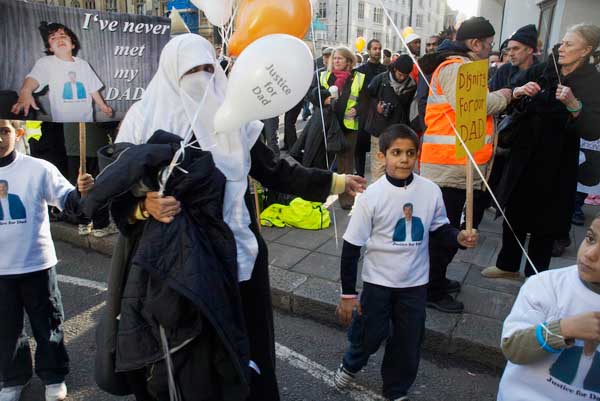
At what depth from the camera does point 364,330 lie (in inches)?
97.6

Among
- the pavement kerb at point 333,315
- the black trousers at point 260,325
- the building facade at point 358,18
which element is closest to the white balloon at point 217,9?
the building facade at point 358,18

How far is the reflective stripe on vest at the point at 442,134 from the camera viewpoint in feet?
10.3

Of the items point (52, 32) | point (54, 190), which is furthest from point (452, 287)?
point (52, 32)

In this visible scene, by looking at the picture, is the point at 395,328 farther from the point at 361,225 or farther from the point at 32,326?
the point at 32,326

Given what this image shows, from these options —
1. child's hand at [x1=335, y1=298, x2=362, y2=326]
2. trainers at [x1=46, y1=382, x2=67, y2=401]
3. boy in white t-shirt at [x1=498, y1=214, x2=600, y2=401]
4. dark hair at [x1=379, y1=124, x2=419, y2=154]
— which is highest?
dark hair at [x1=379, y1=124, x2=419, y2=154]

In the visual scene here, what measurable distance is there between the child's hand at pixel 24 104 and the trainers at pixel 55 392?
5.32 feet

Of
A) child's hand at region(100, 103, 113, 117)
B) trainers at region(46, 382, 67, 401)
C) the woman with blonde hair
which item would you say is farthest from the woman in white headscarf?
the woman with blonde hair

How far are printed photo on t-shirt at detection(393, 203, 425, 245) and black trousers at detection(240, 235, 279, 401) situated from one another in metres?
0.74

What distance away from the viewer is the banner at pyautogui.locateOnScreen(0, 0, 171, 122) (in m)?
2.85

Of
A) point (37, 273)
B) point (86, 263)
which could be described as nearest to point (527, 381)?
point (37, 273)

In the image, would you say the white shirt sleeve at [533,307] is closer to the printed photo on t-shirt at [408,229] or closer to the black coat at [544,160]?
the printed photo on t-shirt at [408,229]

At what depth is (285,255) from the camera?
440cm

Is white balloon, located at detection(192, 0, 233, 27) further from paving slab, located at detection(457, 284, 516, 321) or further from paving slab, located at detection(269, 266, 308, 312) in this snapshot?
paving slab, located at detection(457, 284, 516, 321)

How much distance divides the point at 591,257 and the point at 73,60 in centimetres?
313
